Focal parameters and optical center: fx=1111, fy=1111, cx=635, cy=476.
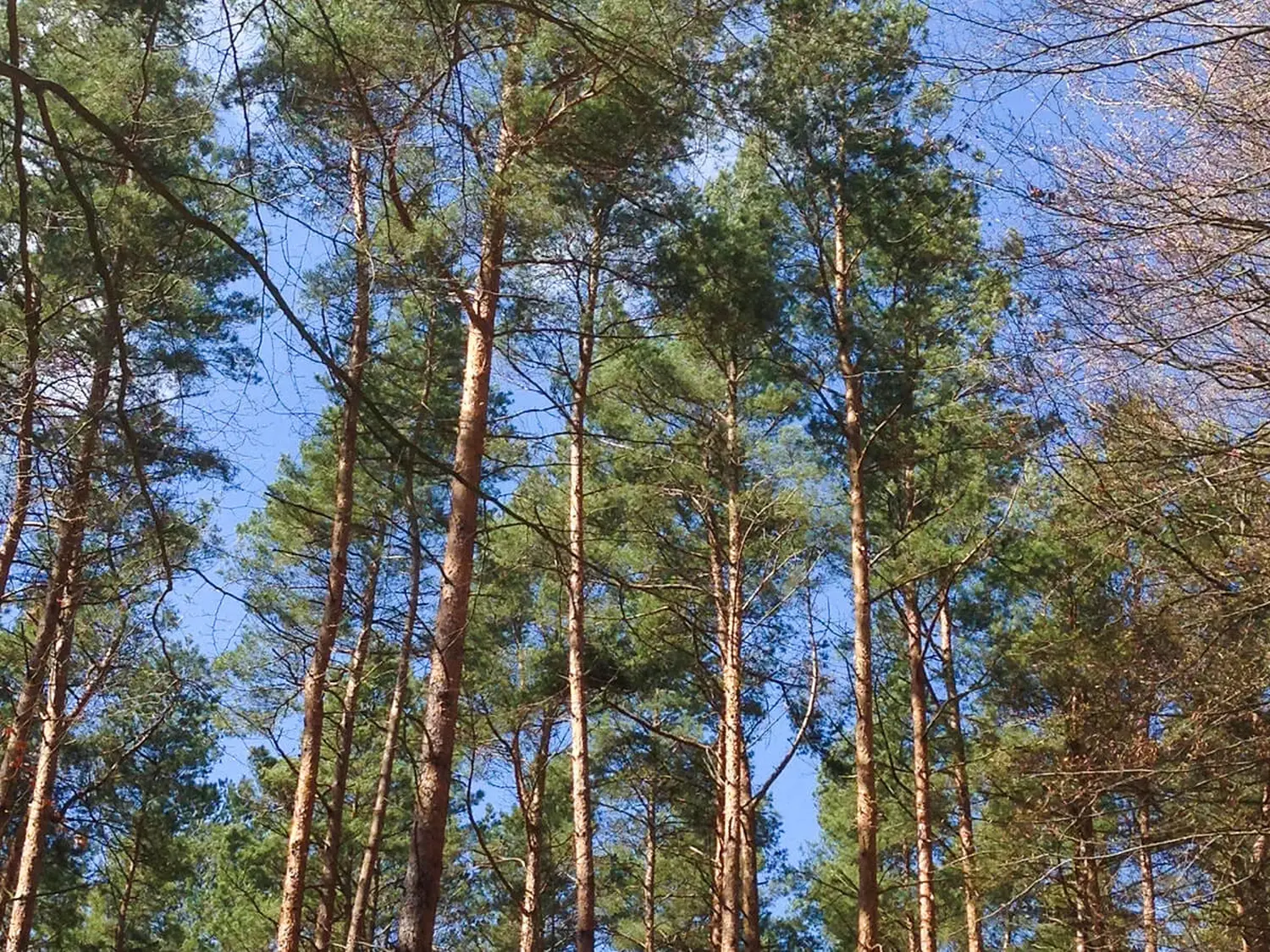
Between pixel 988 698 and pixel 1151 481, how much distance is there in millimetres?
7802

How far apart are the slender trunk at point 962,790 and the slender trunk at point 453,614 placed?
533cm

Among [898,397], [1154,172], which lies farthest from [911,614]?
[1154,172]

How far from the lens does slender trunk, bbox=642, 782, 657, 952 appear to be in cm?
1588

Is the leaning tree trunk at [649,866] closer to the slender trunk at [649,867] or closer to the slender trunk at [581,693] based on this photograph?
the slender trunk at [649,867]

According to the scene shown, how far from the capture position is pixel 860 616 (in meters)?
8.42

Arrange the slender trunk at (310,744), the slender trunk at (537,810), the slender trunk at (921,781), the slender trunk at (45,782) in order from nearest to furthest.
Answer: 1. the slender trunk at (45,782)
2. the slender trunk at (310,744)
3. the slender trunk at (921,781)
4. the slender trunk at (537,810)

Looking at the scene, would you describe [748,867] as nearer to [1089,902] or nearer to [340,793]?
[1089,902]

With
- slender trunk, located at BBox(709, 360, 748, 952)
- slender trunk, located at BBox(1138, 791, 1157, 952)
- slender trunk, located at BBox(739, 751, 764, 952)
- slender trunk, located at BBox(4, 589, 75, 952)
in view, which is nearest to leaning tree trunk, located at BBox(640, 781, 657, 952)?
slender trunk, located at BBox(739, 751, 764, 952)

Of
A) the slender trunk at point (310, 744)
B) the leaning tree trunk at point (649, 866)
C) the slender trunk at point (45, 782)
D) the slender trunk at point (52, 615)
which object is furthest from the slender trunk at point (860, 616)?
the leaning tree trunk at point (649, 866)

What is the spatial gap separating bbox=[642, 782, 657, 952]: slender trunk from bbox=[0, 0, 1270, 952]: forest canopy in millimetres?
175

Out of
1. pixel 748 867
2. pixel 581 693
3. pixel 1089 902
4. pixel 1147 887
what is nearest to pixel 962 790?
pixel 1089 902

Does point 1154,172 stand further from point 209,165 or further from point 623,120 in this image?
point 209,165

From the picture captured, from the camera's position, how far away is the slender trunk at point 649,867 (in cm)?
1588

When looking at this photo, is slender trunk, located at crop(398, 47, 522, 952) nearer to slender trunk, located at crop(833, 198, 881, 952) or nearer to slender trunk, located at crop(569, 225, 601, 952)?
slender trunk, located at crop(569, 225, 601, 952)
